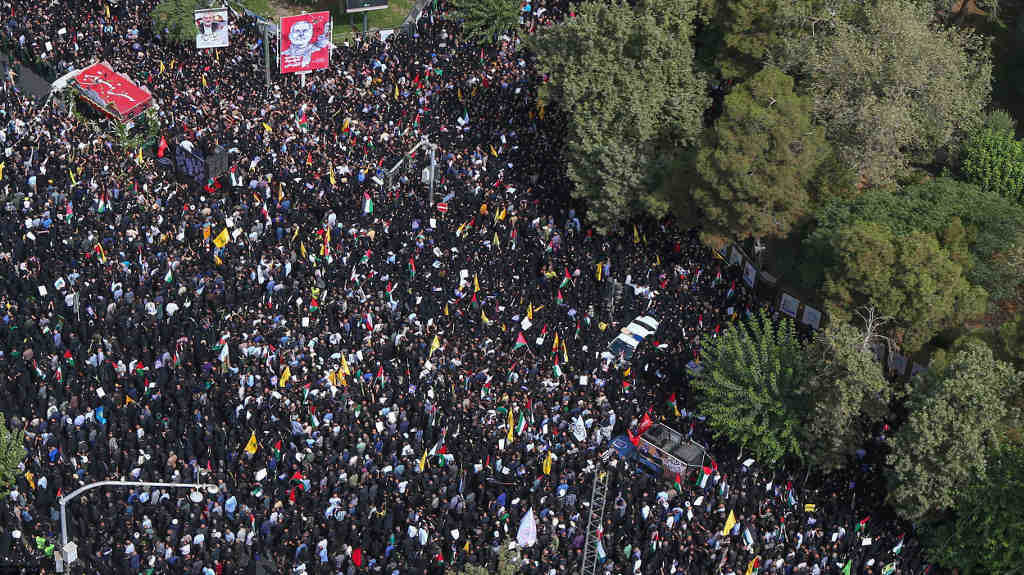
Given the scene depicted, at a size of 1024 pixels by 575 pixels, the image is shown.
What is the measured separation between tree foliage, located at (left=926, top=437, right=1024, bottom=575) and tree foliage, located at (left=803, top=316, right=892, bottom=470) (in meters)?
3.75

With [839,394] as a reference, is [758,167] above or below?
above

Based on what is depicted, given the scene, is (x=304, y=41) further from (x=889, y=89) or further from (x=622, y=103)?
(x=889, y=89)

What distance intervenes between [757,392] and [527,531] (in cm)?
1081

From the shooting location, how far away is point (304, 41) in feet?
191

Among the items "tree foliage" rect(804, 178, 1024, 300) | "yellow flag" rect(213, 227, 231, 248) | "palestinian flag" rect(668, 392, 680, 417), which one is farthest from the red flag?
"yellow flag" rect(213, 227, 231, 248)

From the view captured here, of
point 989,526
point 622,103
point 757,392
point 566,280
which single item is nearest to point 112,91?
point 622,103

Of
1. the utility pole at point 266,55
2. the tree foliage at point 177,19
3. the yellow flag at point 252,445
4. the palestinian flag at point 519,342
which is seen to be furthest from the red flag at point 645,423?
the tree foliage at point 177,19

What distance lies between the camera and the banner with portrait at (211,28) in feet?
193

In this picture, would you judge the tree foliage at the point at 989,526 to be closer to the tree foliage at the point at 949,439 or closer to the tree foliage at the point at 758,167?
the tree foliage at the point at 949,439

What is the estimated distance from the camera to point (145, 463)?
38.2m

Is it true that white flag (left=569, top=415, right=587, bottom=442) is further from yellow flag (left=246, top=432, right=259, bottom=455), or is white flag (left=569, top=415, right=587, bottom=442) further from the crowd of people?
yellow flag (left=246, top=432, right=259, bottom=455)

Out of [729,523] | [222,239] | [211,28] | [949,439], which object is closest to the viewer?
[729,523]

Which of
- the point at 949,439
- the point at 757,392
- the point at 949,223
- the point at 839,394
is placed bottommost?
the point at 757,392

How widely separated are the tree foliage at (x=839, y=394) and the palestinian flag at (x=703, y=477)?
3.72 meters
